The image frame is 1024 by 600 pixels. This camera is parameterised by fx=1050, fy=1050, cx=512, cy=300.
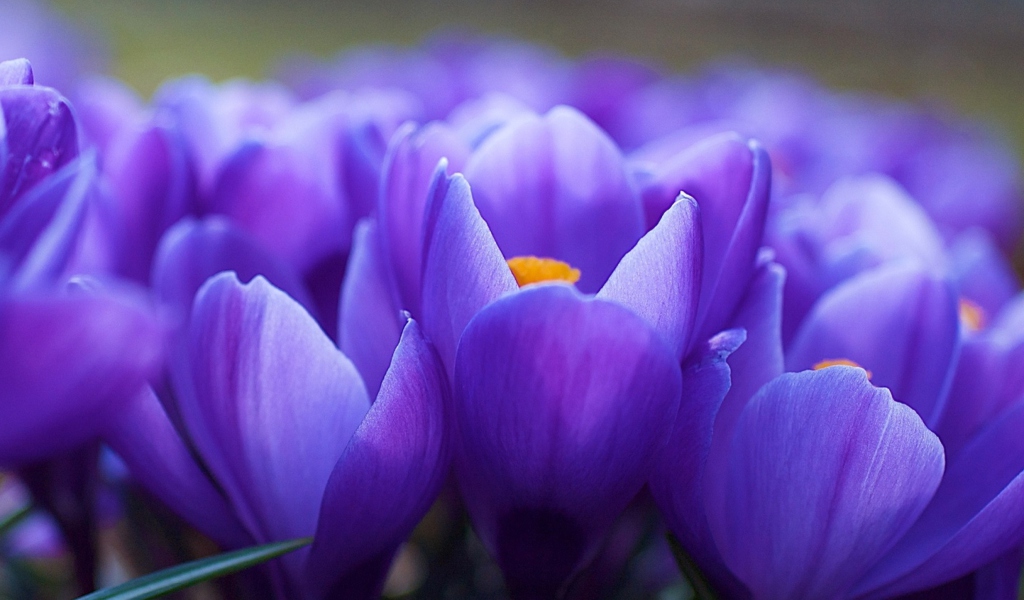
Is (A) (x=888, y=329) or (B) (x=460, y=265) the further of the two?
(A) (x=888, y=329)

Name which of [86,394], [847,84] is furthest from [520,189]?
[847,84]

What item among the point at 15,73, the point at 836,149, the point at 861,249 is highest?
the point at 15,73

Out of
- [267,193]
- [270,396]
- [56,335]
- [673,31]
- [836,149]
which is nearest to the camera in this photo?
[56,335]

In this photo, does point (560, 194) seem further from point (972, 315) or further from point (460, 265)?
point (972, 315)

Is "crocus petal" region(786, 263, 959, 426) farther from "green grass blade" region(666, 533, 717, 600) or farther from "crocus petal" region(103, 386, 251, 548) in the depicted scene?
"crocus petal" region(103, 386, 251, 548)

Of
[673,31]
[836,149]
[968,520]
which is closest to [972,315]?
[968,520]

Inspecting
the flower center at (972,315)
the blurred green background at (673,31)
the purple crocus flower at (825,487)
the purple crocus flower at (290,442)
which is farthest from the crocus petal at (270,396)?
the blurred green background at (673,31)

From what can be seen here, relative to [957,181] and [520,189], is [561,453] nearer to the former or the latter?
[520,189]

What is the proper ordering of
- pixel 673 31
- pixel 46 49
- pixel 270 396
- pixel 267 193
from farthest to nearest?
pixel 673 31
pixel 46 49
pixel 267 193
pixel 270 396

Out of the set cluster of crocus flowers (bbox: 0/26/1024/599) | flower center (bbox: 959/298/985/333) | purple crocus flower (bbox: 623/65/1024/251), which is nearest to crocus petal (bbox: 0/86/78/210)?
cluster of crocus flowers (bbox: 0/26/1024/599)
